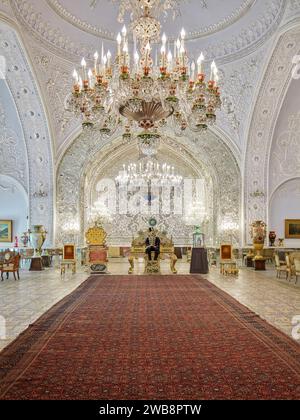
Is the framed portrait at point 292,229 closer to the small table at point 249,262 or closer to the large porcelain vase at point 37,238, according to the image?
the small table at point 249,262

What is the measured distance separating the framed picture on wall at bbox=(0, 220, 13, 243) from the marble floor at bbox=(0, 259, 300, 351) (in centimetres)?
498

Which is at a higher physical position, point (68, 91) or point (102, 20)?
point (102, 20)

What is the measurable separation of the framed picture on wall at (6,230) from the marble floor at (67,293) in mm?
4980

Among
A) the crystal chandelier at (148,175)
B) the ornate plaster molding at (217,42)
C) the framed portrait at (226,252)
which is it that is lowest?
the framed portrait at (226,252)

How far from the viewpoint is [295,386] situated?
3117 millimetres

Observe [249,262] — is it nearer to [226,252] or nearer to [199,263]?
[226,252]

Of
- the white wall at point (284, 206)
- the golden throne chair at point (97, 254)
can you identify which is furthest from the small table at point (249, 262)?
the golden throne chair at point (97, 254)

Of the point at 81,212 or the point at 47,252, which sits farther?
the point at 81,212

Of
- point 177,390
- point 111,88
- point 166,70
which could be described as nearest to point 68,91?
point 111,88

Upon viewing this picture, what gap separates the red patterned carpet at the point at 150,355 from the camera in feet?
10.00

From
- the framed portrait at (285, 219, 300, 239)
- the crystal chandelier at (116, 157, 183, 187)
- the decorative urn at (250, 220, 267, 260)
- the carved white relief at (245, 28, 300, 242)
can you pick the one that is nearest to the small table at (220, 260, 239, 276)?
the decorative urn at (250, 220, 267, 260)
